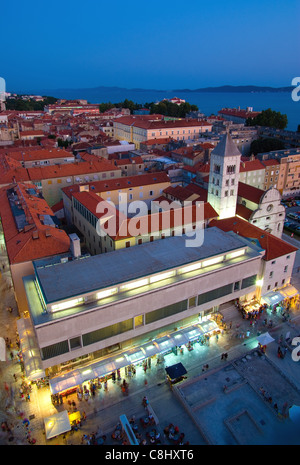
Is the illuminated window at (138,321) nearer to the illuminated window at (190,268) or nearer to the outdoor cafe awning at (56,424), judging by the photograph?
the illuminated window at (190,268)

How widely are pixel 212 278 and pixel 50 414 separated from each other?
53.3 ft

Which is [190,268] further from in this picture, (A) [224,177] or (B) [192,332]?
(A) [224,177]

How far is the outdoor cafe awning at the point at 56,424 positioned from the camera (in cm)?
2108

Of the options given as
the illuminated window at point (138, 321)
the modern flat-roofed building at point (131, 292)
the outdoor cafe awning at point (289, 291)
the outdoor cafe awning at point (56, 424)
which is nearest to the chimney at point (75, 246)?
the modern flat-roofed building at point (131, 292)

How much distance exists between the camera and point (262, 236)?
3500 centimetres

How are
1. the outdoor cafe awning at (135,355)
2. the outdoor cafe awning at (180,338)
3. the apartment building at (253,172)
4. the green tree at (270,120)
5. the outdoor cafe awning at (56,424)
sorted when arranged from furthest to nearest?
the green tree at (270,120), the apartment building at (253,172), the outdoor cafe awning at (180,338), the outdoor cafe awning at (135,355), the outdoor cafe awning at (56,424)

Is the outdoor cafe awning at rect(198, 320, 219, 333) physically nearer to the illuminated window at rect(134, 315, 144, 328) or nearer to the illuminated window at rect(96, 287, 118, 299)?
the illuminated window at rect(134, 315, 144, 328)

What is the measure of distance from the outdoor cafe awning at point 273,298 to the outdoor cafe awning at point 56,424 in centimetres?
2090

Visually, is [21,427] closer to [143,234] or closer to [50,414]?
[50,414]

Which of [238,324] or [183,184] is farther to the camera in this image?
[183,184]

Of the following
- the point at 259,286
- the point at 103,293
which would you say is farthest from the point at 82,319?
the point at 259,286

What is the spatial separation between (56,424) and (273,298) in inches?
882

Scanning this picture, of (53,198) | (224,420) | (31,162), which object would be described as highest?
(31,162)

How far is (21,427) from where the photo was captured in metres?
22.3
